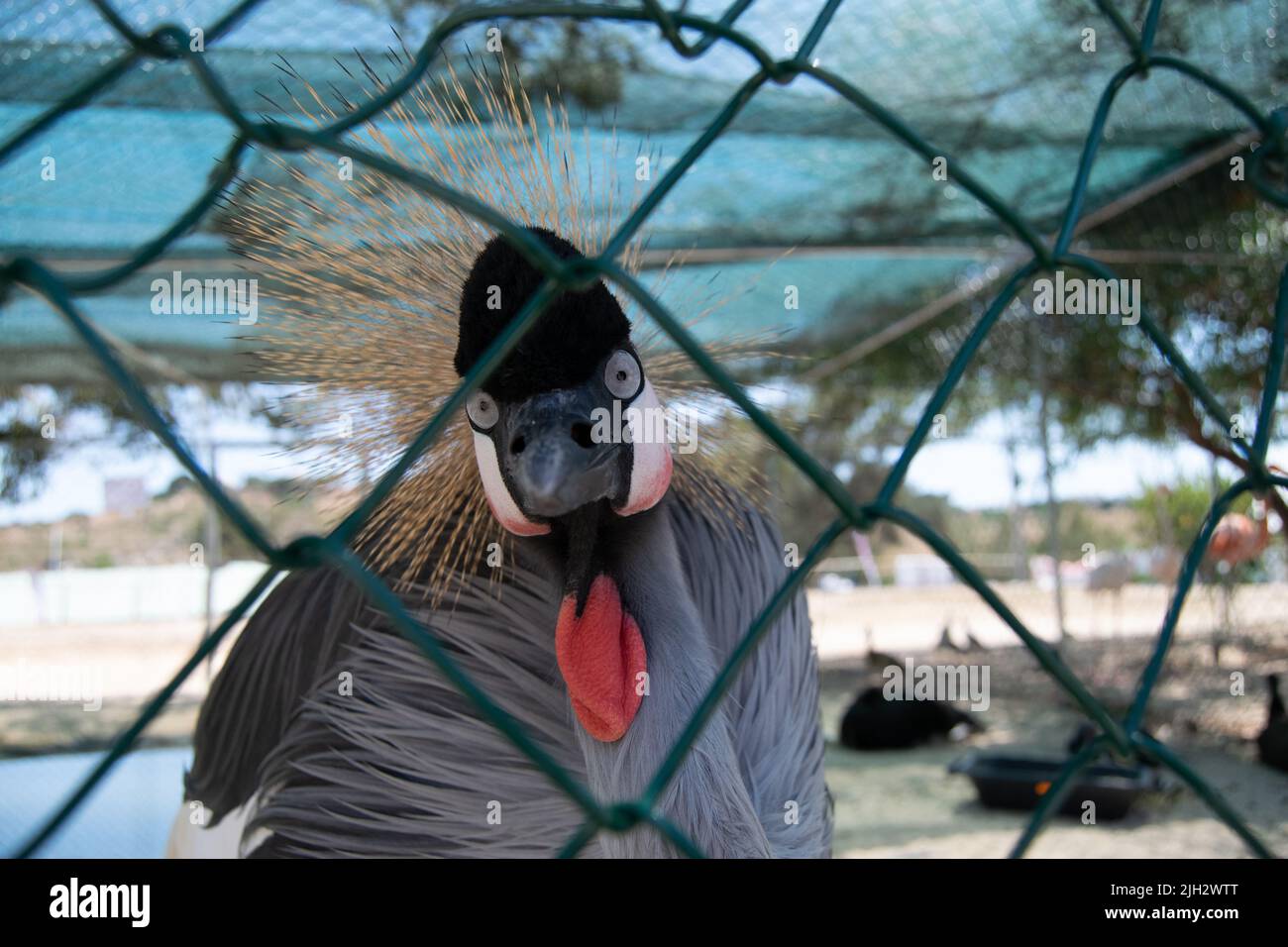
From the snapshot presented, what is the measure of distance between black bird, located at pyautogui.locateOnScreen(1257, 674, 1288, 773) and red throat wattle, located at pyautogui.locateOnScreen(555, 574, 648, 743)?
347 cm

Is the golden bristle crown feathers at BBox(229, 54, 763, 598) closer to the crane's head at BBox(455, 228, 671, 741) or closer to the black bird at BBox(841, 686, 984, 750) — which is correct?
the crane's head at BBox(455, 228, 671, 741)

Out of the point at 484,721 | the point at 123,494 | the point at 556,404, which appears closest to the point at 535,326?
the point at 556,404

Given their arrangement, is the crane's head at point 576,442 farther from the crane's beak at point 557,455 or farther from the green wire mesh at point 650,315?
the green wire mesh at point 650,315

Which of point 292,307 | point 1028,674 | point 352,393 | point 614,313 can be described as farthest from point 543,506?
point 1028,674

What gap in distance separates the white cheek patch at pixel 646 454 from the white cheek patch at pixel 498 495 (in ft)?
0.37

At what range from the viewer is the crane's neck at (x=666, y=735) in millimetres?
1159

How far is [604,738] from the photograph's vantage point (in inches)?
48.1

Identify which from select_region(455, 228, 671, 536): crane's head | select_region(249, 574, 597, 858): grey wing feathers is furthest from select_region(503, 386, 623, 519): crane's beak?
select_region(249, 574, 597, 858): grey wing feathers

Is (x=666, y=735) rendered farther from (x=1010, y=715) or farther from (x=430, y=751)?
(x=1010, y=715)

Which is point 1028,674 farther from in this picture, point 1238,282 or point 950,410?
point 1238,282

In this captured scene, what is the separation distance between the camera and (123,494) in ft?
15.6

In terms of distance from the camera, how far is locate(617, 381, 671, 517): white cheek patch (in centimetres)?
120

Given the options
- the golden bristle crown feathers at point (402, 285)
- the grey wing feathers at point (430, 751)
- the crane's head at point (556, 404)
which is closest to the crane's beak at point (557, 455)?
the crane's head at point (556, 404)

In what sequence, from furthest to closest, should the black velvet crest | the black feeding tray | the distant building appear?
the distant building, the black feeding tray, the black velvet crest
